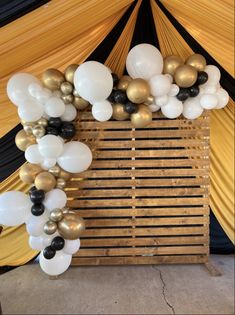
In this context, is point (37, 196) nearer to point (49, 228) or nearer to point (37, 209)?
point (37, 209)

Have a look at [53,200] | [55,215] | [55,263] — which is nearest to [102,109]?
A: [53,200]

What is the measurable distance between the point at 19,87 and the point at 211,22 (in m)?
1.57

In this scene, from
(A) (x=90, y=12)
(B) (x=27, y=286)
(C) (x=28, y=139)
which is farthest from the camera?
(B) (x=27, y=286)

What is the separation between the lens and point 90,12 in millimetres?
1879

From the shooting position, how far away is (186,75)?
2.12 meters

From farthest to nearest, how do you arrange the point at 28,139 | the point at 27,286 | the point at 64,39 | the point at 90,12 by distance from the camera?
the point at 27,286 → the point at 28,139 → the point at 64,39 → the point at 90,12

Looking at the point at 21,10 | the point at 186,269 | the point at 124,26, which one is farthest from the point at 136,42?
the point at 186,269

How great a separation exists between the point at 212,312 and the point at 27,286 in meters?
1.70

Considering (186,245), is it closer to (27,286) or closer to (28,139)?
(27,286)

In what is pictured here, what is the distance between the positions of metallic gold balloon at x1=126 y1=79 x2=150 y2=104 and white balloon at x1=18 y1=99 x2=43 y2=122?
0.78 m

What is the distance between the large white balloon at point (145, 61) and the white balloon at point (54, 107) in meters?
0.69

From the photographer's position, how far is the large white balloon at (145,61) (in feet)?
6.64

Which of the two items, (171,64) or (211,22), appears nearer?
(211,22)

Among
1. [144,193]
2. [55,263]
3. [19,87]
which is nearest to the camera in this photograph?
[19,87]
